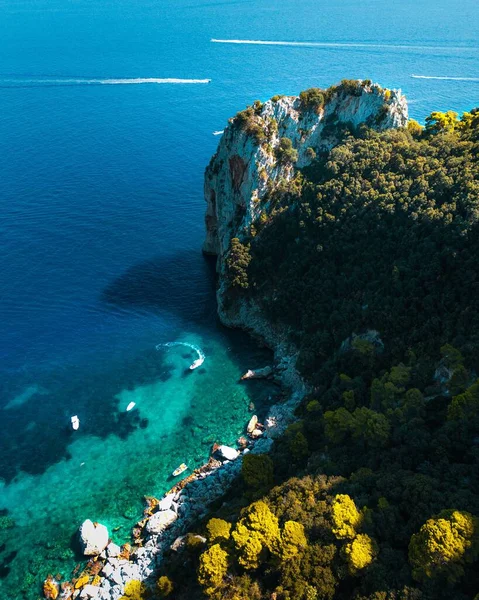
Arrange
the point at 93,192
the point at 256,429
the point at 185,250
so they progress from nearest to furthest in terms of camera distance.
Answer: the point at 256,429
the point at 185,250
the point at 93,192

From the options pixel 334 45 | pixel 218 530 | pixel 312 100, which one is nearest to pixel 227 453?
pixel 218 530

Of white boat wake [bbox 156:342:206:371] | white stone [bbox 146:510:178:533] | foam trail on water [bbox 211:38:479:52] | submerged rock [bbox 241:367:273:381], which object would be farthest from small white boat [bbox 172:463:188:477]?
foam trail on water [bbox 211:38:479:52]

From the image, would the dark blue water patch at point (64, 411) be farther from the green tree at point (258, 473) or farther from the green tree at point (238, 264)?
the green tree at point (258, 473)

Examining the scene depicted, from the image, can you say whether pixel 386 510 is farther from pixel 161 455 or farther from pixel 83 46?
pixel 83 46

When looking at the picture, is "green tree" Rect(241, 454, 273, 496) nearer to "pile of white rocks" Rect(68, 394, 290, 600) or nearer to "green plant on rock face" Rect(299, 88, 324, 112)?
"pile of white rocks" Rect(68, 394, 290, 600)

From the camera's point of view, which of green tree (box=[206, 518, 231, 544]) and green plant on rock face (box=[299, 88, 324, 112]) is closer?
green tree (box=[206, 518, 231, 544])

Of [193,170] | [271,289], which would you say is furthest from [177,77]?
[271,289]

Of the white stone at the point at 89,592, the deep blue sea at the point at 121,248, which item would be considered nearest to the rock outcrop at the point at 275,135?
the deep blue sea at the point at 121,248
